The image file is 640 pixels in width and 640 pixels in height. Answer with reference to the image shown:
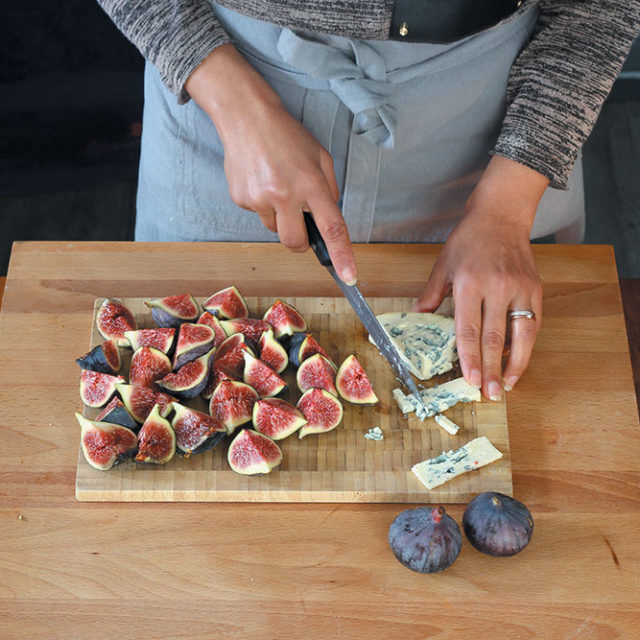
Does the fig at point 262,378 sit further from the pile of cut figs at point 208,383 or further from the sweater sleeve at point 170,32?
the sweater sleeve at point 170,32

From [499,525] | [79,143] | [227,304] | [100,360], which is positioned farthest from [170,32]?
[79,143]

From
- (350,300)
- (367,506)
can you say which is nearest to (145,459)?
(367,506)

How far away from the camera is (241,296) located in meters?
2.11

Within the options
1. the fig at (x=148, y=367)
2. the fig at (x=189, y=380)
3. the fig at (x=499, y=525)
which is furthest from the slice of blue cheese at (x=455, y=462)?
the fig at (x=148, y=367)

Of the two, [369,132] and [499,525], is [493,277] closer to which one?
[369,132]

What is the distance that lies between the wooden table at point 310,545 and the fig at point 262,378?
0.27 meters

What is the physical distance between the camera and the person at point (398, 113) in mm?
1937

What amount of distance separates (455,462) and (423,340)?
0.33 meters

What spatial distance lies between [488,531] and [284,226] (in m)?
0.82

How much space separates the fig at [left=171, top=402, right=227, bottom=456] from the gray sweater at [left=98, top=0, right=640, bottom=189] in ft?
2.56

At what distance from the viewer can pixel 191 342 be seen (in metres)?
1.97

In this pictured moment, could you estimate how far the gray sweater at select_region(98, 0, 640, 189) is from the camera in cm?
200

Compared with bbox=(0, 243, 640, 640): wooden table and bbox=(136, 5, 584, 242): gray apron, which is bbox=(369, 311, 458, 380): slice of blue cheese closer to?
bbox=(0, 243, 640, 640): wooden table

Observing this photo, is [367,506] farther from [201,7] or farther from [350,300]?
[201,7]
